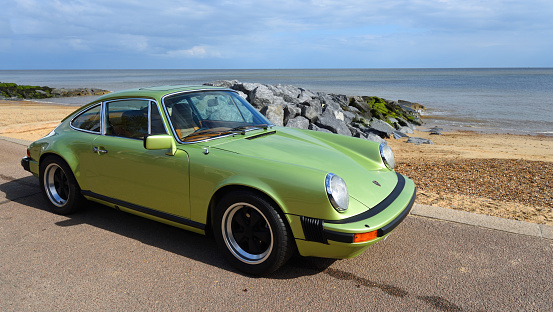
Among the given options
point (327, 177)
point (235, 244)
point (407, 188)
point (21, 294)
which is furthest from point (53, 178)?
point (407, 188)

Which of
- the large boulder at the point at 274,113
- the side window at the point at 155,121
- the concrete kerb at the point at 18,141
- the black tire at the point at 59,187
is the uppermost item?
the side window at the point at 155,121

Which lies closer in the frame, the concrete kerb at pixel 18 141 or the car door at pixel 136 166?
the car door at pixel 136 166

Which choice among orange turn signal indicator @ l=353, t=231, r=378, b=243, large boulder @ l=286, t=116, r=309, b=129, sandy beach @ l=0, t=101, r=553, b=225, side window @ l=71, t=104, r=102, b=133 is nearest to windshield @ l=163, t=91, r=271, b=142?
side window @ l=71, t=104, r=102, b=133

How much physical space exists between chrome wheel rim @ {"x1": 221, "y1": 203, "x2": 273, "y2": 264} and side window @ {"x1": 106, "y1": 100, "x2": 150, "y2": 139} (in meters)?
1.27

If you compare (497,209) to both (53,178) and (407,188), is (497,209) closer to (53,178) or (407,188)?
(407,188)

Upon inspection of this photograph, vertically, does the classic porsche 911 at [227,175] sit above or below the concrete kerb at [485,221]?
above

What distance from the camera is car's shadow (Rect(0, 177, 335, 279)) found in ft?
11.0

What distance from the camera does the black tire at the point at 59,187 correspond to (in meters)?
4.35

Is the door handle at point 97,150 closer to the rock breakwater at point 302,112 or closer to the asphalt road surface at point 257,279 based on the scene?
the asphalt road surface at point 257,279

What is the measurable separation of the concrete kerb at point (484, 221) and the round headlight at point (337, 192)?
1847 mm

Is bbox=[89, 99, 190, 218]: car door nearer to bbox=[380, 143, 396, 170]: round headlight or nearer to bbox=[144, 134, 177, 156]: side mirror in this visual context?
bbox=[144, 134, 177, 156]: side mirror

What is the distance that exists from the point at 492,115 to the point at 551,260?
22.6 m

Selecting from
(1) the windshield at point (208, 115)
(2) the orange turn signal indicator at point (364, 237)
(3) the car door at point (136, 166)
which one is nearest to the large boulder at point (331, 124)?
(1) the windshield at point (208, 115)

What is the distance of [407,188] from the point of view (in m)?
3.71
